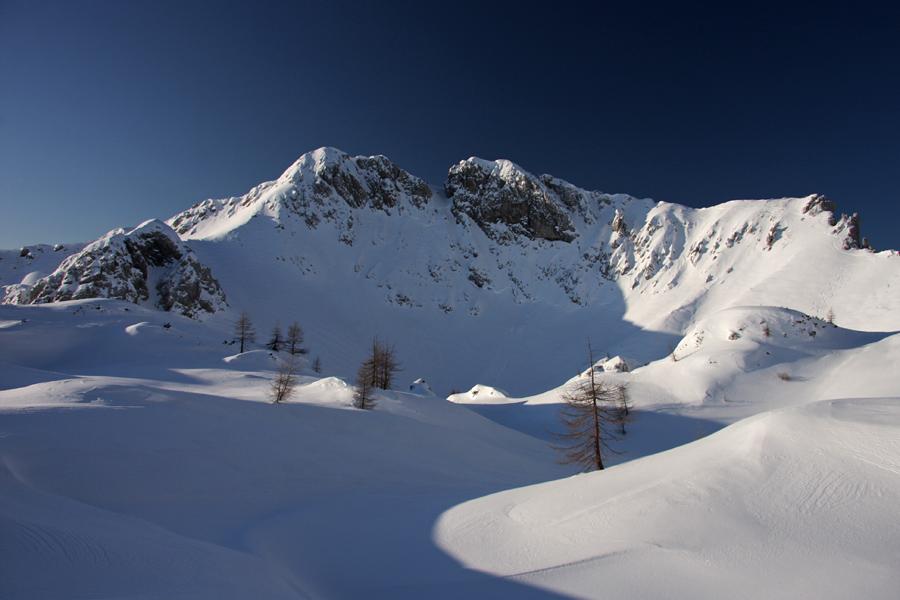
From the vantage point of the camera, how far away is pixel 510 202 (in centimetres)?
9525

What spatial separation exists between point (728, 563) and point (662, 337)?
60.7 metres

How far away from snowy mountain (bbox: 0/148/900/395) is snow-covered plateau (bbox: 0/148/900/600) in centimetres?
59

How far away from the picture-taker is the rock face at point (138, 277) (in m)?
39.2

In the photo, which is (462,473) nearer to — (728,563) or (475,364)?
(728,563)

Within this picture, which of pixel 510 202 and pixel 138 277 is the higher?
pixel 510 202

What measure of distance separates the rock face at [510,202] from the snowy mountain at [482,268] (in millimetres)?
383

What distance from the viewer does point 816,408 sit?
282 inches

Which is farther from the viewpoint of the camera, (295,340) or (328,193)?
(328,193)

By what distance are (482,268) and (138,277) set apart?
5927 cm

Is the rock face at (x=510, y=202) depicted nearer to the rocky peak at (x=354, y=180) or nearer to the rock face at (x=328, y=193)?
the rocky peak at (x=354, y=180)

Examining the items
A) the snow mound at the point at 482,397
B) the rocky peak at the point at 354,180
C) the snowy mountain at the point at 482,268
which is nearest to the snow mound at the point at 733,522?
the snow mound at the point at 482,397

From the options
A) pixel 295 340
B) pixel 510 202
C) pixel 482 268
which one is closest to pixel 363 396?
pixel 295 340

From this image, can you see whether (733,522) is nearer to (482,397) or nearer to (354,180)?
(482,397)

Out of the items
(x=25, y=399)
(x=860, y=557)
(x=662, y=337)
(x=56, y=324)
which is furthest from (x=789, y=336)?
(x=56, y=324)
